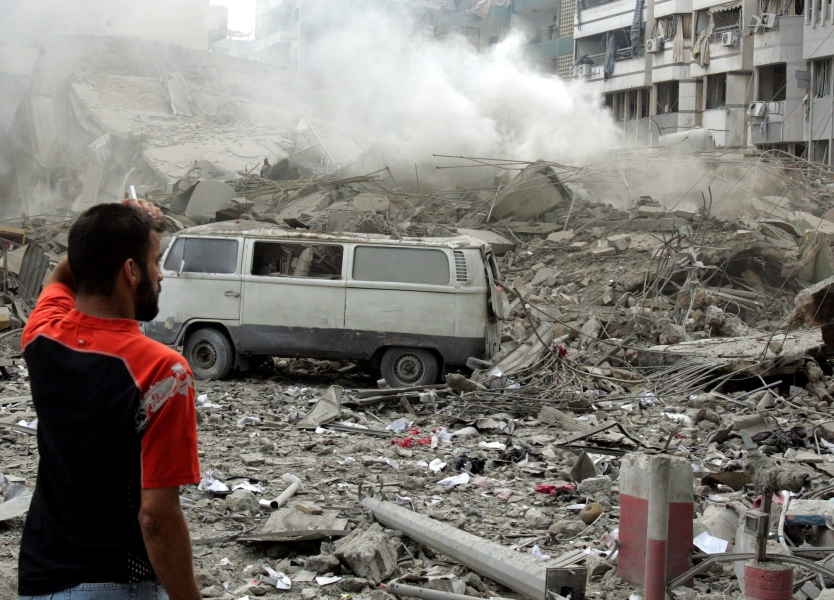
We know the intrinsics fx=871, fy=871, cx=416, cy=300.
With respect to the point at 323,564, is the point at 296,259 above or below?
above

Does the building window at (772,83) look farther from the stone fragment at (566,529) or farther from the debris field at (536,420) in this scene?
the stone fragment at (566,529)

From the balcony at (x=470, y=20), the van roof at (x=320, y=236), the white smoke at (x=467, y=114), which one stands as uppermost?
the balcony at (x=470, y=20)

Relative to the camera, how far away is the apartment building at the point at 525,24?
1849 inches

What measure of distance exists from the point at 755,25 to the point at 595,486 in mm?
30702

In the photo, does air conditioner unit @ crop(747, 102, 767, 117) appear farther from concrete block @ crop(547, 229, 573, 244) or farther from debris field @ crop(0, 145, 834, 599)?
concrete block @ crop(547, 229, 573, 244)

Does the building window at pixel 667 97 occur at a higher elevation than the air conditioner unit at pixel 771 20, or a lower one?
lower

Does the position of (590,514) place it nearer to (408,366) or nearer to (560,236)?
(408,366)

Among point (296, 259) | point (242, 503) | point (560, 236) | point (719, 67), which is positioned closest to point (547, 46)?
point (719, 67)

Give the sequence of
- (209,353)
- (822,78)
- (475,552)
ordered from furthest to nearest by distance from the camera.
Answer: (822,78), (209,353), (475,552)

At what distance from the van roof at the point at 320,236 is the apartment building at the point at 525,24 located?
3884cm

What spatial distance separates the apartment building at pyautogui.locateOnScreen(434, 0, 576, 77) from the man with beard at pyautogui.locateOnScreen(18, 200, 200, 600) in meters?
46.3

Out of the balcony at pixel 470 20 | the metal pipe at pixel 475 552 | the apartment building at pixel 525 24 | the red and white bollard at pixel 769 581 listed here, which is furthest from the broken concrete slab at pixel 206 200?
the balcony at pixel 470 20

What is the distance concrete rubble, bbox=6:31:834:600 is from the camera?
4426mm

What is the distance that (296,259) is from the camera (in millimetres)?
9891
